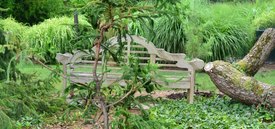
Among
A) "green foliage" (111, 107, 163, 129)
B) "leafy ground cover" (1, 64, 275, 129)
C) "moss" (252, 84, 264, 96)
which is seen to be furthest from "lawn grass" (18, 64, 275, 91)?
"green foliage" (111, 107, 163, 129)

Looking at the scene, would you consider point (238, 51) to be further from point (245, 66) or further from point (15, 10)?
point (15, 10)

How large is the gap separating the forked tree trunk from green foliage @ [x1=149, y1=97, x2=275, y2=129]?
148 millimetres

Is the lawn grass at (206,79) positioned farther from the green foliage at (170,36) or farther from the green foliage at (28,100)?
the green foliage at (28,100)

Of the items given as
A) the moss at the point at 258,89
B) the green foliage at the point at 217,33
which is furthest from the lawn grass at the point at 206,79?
the moss at the point at 258,89

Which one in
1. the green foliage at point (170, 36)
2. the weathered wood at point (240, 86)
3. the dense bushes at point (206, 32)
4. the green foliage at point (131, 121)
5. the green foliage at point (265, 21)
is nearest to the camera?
the green foliage at point (131, 121)

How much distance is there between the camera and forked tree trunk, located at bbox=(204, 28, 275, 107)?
22.3 feet

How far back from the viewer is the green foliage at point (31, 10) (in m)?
Result: 15.7

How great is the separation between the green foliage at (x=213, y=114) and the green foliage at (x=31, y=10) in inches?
354

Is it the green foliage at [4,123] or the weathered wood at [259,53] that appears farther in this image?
the weathered wood at [259,53]

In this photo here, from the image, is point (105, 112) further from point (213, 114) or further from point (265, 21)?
point (265, 21)

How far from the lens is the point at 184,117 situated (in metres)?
6.51

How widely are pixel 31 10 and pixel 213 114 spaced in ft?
33.0

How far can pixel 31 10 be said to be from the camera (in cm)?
1566

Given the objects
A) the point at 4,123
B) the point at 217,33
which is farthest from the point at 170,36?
the point at 4,123
